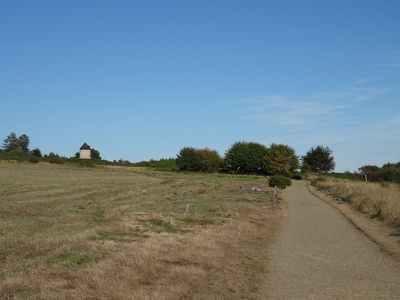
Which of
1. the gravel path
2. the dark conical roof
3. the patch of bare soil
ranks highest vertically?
the dark conical roof

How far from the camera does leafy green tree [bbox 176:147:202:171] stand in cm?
9981

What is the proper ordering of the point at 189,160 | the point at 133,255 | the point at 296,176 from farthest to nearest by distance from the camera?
the point at 189,160 → the point at 296,176 → the point at 133,255

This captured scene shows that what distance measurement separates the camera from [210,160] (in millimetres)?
104312

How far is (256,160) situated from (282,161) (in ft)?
28.8

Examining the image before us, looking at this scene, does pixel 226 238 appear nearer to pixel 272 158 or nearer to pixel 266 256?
pixel 266 256

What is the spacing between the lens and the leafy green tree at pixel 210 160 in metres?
103

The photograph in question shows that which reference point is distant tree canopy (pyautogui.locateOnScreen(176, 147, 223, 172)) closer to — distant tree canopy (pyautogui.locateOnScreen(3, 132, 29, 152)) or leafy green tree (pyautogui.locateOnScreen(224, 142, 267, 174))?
leafy green tree (pyautogui.locateOnScreen(224, 142, 267, 174))

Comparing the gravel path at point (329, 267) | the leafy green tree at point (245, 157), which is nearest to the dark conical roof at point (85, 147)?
the leafy green tree at point (245, 157)

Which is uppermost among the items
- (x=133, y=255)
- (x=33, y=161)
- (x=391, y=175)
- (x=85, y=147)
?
(x=85, y=147)

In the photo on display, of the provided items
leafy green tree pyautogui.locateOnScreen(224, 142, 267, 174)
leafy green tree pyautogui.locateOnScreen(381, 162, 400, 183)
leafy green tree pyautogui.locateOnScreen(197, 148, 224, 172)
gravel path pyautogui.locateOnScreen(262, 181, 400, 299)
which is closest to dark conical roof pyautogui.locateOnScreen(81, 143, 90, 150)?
leafy green tree pyautogui.locateOnScreen(197, 148, 224, 172)

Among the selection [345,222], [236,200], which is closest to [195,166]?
[236,200]

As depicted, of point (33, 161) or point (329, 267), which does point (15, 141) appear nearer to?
point (33, 161)

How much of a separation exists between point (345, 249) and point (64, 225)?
12.1 metres

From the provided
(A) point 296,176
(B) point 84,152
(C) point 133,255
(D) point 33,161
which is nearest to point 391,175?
(A) point 296,176
